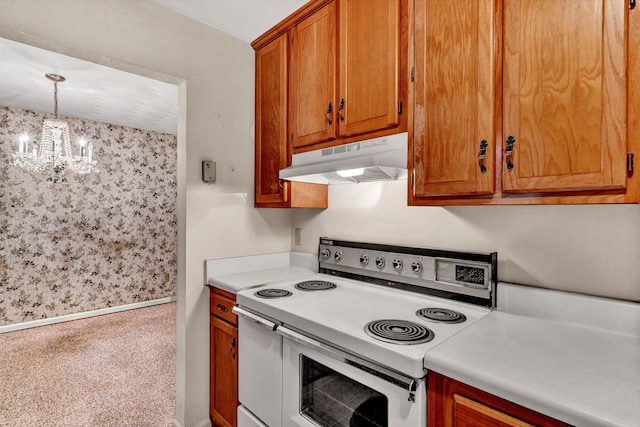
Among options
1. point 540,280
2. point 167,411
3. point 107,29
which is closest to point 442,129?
point 540,280

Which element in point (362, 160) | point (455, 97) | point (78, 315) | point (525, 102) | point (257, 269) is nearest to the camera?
point (525, 102)

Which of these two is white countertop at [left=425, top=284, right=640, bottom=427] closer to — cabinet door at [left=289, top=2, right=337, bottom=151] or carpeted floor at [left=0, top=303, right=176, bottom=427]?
cabinet door at [left=289, top=2, right=337, bottom=151]

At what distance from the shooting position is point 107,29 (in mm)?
1650

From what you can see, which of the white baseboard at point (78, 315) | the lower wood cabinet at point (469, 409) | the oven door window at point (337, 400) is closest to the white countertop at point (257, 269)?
the oven door window at point (337, 400)

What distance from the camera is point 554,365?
0.90 m

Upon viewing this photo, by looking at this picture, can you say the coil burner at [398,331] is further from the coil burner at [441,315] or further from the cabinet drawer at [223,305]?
the cabinet drawer at [223,305]

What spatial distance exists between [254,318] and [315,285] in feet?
1.37

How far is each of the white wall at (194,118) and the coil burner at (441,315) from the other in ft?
4.17

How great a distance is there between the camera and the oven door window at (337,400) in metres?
1.12

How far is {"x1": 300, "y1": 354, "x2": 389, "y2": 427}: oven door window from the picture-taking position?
1.12 meters

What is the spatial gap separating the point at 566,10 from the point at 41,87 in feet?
12.9

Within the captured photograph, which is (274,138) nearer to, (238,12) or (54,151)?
(238,12)

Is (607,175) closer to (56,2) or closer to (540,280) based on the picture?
(540,280)

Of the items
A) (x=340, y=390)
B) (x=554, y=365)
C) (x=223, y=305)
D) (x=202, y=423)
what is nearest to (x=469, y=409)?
(x=554, y=365)
